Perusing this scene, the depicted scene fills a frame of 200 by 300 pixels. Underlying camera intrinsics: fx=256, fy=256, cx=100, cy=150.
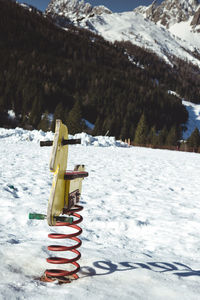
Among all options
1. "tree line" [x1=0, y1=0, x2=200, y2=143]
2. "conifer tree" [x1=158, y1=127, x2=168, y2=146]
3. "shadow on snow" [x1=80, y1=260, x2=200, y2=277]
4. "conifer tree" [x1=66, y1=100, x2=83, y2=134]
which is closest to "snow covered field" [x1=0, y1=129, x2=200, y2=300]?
"shadow on snow" [x1=80, y1=260, x2=200, y2=277]

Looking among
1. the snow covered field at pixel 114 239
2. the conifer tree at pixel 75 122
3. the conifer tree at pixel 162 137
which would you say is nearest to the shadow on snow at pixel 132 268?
the snow covered field at pixel 114 239

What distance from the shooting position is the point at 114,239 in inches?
156

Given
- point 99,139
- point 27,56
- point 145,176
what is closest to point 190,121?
point 27,56

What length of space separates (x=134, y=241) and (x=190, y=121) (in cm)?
12378

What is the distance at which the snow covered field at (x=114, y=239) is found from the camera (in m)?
2.07

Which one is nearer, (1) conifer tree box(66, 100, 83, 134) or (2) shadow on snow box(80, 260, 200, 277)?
(2) shadow on snow box(80, 260, 200, 277)

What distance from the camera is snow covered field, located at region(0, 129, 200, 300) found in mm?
2070

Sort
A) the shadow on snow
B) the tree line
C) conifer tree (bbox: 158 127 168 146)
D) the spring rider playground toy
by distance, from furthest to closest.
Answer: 1. the tree line
2. conifer tree (bbox: 158 127 168 146)
3. the shadow on snow
4. the spring rider playground toy

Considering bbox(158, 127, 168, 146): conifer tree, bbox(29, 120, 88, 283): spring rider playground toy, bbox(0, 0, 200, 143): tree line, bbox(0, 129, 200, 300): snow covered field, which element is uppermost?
bbox(0, 0, 200, 143): tree line

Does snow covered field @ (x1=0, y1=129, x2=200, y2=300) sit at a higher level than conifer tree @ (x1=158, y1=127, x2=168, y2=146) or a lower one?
lower

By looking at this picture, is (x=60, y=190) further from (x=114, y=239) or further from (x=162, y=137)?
(x=162, y=137)

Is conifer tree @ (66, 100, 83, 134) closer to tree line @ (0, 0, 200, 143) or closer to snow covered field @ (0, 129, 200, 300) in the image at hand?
tree line @ (0, 0, 200, 143)

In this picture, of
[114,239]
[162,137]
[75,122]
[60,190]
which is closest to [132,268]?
[60,190]

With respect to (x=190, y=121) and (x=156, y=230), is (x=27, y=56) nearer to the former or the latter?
(x=190, y=121)
